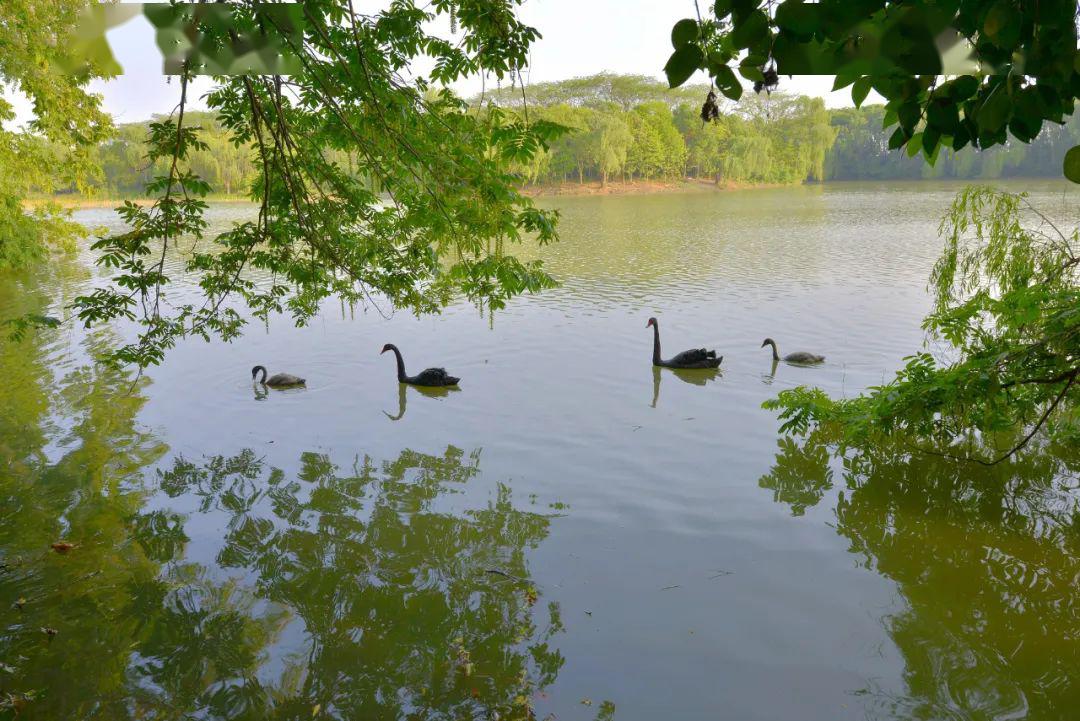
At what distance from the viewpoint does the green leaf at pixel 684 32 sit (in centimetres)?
148

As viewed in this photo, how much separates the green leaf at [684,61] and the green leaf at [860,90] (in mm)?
357

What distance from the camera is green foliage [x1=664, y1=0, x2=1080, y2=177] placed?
1281 millimetres

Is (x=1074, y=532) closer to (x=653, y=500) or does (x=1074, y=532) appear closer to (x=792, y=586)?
(x=792, y=586)

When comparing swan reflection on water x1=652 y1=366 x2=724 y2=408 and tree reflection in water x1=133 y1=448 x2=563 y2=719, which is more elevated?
swan reflection on water x1=652 y1=366 x2=724 y2=408

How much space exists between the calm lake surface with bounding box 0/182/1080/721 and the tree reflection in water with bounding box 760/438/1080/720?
0.9 inches

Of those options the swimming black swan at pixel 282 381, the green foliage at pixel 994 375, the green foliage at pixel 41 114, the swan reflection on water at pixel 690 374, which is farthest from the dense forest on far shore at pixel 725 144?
the green foliage at pixel 994 375

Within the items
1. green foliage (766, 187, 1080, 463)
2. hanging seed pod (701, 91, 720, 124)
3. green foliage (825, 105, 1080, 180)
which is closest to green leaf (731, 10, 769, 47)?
hanging seed pod (701, 91, 720, 124)

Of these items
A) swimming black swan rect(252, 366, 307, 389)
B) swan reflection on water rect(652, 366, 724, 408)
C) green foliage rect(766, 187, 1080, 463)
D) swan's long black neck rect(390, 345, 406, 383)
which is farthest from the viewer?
swan's long black neck rect(390, 345, 406, 383)

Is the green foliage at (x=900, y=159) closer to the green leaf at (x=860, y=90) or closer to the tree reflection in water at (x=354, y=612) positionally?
the tree reflection in water at (x=354, y=612)

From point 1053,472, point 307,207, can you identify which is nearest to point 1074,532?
point 1053,472

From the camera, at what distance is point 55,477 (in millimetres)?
7203

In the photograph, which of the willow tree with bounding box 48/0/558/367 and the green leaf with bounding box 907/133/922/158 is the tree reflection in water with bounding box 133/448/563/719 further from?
the green leaf with bounding box 907/133/922/158

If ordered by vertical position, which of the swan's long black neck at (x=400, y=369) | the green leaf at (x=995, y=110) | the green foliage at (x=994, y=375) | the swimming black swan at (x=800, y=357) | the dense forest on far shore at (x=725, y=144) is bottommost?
the swimming black swan at (x=800, y=357)

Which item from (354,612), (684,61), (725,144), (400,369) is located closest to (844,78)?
(684,61)
